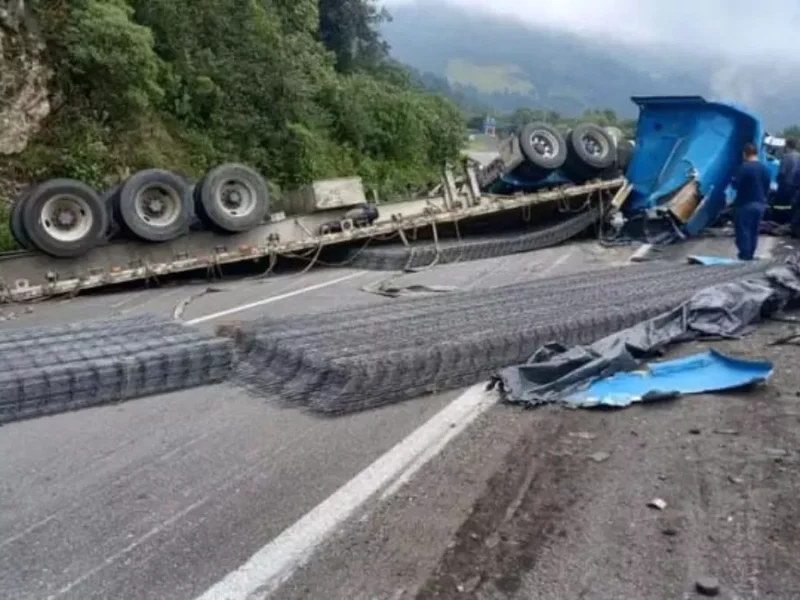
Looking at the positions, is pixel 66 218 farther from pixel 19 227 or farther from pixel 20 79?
pixel 20 79

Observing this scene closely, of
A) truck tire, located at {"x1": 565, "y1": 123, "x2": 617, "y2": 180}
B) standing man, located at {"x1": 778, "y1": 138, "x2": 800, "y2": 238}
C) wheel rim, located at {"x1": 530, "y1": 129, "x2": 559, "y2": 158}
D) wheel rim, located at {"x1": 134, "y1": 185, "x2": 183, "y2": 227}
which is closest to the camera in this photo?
wheel rim, located at {"x1": 134, "y1": 185, "x2": 183, "y2": 227}

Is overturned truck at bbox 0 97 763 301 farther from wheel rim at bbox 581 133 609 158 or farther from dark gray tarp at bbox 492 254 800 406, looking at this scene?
dark gray tarp at bbox 492 254 800 406

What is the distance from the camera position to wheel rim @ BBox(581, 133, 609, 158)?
1390 centimetres

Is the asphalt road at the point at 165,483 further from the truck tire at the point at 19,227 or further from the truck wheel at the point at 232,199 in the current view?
the truck wheel at the point at 232,199

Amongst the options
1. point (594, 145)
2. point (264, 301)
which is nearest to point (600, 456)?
point (264, 301)

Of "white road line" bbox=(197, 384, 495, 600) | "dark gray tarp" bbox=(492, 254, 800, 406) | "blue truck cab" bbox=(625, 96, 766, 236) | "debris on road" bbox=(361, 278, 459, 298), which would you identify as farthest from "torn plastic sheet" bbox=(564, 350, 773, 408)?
"blue truck cab" bbox=(625, 96, 766, 236)

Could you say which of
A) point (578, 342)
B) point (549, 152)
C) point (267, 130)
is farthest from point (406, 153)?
point (578, 342)

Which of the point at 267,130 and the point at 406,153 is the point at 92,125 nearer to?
the point at 267,130

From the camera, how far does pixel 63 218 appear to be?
9453 mm

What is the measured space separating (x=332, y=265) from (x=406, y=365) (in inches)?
264

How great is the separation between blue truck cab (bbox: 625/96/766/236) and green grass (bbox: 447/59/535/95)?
6179 inches

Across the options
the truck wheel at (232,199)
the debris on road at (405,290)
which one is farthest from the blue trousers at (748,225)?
the truck wheel at (232,199)

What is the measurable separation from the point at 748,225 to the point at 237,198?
6642 mm

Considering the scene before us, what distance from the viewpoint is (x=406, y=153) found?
22.2 metres
